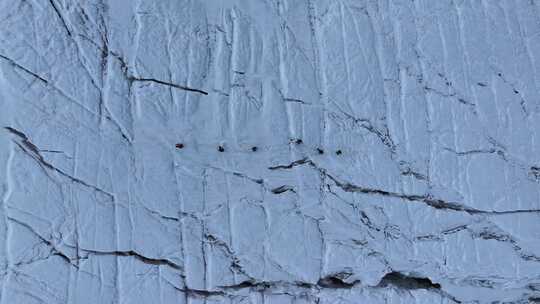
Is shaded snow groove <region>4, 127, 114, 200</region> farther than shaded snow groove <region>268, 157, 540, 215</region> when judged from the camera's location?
No

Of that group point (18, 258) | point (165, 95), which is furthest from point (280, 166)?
point (18, 258)

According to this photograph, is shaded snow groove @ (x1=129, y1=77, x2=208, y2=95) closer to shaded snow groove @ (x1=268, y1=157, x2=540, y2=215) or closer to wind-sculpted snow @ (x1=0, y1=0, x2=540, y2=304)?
wind-sculpted snow @ (x1=0, y1=0, x2=540, y2=304)

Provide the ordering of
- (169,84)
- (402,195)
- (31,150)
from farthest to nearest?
(402,195) → (169,84) → (31,150)

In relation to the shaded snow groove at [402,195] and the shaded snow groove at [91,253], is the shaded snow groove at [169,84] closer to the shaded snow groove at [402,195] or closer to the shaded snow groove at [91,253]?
the shaded snow groove at [402,195]

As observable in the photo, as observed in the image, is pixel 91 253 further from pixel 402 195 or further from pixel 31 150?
pixel 402 195

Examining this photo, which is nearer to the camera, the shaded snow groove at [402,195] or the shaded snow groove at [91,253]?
the shaded snow groove at [91,253]

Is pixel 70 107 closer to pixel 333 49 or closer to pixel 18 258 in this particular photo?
pixel 18 258

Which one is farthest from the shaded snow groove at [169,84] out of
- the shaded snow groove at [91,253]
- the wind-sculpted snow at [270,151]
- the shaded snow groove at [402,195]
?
the shaded snow groove at [91,253]

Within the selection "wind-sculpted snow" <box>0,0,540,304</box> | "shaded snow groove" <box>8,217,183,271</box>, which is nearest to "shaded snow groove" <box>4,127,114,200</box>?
"wind-sculpted snow" <box>0,0,540,304</box>

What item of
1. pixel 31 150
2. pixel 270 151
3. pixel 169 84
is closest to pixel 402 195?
pixel 270 151
